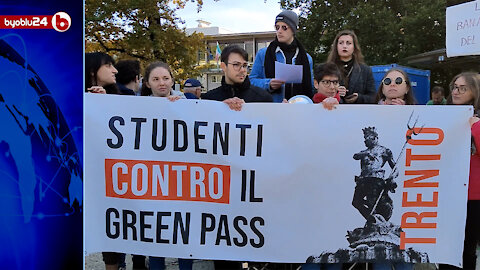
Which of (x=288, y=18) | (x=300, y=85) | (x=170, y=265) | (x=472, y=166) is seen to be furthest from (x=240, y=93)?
(x=170, y=265)

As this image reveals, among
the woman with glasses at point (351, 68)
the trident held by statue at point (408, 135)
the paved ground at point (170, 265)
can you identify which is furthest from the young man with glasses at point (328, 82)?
the paved ground at point (170, 265)

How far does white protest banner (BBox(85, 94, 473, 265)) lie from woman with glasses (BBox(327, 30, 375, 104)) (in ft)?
3.73

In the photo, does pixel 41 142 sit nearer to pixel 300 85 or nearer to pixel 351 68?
pixel 300 85

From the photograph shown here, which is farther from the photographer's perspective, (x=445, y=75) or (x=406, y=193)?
(x=445, y=75)

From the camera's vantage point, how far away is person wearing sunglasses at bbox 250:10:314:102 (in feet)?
13.1

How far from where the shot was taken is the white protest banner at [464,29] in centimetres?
464

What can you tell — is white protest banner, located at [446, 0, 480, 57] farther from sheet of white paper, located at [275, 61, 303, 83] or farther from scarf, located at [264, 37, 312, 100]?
sheet of white paper, located at [275, 61, 303, 83]

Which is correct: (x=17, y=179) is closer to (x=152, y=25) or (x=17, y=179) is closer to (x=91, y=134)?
(x=91, y=134)

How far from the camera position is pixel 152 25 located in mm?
15492

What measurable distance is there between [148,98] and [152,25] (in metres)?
13.2

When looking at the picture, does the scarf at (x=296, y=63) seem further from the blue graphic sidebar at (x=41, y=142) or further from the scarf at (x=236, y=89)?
the blue graphic sidebar at (x=41, y=142)

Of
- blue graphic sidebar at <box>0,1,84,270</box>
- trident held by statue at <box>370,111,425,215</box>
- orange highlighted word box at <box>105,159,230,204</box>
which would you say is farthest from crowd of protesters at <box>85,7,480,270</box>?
blue graphic sidebar at <box>0,1,84,270</box>

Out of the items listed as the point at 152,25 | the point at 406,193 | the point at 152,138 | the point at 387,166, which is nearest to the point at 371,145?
the point at 387,166

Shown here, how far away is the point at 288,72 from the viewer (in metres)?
3.75
